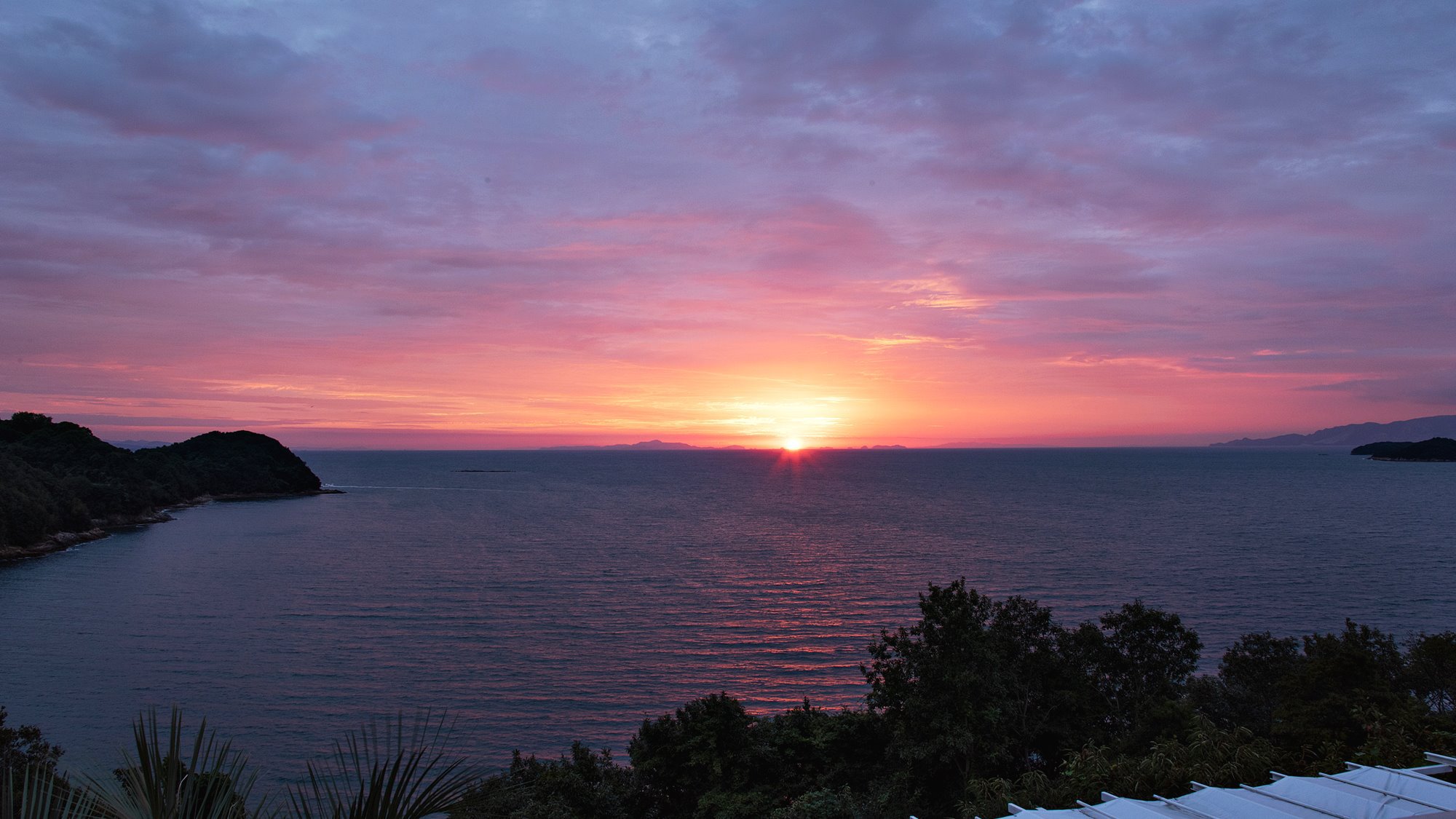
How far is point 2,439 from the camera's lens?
343ft

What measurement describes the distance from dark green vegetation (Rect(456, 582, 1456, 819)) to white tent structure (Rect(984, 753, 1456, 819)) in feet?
11.6

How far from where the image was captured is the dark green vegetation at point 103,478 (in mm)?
72938

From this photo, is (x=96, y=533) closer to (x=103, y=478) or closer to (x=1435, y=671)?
(x=103, y=478)

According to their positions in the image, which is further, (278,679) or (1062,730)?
(278,679)

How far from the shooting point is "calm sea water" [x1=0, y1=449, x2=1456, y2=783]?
3288 centimetres

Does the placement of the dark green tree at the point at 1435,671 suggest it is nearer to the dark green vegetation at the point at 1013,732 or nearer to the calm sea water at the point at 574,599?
the dark green vegetation at the point at 1013,732

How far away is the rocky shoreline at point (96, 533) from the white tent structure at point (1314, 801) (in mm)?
87006

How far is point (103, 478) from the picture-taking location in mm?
→ 100500

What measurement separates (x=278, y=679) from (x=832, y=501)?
95048 mm

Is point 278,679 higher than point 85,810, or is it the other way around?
point 85,810

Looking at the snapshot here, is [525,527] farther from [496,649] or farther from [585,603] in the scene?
[496,649]

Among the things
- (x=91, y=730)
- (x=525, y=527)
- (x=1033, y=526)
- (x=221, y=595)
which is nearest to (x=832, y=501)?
(x=1033, y=526)

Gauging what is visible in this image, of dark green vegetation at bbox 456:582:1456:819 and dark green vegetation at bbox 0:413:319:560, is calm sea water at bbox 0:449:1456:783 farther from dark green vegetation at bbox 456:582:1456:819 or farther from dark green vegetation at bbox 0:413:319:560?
dark green vegetation at bbox 456:582:1456:819

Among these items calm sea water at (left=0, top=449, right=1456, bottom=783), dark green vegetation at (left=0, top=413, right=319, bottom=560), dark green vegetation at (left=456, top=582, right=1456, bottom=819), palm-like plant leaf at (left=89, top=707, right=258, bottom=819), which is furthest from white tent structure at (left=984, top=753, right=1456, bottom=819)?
dark green vegetation at (left=0, top=413, right=319, bottom=560)
